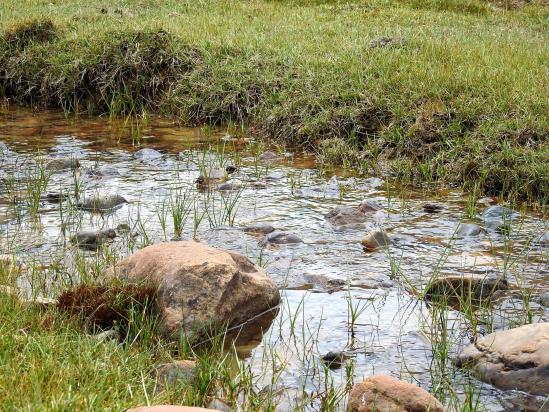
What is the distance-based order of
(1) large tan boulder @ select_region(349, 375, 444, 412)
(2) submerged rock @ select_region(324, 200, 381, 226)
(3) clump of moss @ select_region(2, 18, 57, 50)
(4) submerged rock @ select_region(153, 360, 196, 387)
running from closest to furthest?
(1) large tan boulder @ select_region(349, 375, 444, 412) < (4) submerged rock @ select_region(153, 360, 196, 387) < (2) submerged rock @ select_region(324, 200, 381, 226) < (3) clump of moss @ select_region(2, 18, 57, 50)

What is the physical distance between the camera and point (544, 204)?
676cm

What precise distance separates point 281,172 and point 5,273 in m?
3.54

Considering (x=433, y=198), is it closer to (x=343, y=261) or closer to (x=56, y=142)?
(x=343, y=261)

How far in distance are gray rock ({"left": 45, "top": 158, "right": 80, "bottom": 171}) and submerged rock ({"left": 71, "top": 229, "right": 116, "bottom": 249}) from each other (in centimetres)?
207

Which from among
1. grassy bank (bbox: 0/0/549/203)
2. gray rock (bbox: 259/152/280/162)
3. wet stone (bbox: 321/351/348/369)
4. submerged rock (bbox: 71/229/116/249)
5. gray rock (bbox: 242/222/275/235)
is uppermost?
grassy bank (bbox: 0/0/549/203)

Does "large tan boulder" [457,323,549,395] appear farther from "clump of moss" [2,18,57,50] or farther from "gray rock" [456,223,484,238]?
"clump of moss" [2,18,57,50]

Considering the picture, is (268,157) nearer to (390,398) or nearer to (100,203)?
(100,203)

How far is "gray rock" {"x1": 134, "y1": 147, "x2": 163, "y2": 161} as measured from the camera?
8.71 m

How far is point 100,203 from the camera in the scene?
695 cm

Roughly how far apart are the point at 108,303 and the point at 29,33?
760 cm

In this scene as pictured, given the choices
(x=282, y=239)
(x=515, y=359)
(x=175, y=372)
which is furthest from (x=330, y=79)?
(x=175, y=372)

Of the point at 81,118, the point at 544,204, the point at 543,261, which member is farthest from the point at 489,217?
the point at 81,118

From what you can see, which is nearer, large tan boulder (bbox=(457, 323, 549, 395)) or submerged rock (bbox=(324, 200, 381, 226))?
large tan boulder (bbox=(457, 323, 549, 395))

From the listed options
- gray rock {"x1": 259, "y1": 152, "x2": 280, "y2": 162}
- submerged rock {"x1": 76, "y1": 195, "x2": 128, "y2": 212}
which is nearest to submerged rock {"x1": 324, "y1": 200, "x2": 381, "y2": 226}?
submerged rock {"x1": 76, "y1": 195, "x2": 128, "y2": 212}
